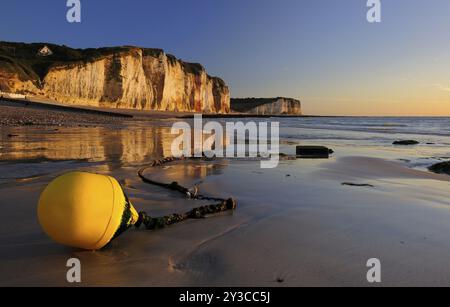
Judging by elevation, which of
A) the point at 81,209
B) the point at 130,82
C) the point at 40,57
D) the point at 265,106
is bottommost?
the point at 81,209

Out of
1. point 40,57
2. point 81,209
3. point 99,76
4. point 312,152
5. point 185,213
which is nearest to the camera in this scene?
point 81,209

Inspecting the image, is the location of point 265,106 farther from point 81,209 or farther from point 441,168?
point 81,209

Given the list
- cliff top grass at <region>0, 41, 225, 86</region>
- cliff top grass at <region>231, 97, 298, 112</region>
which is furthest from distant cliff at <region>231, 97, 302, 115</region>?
cliff top grass at <region>0, 41, 225, 86</region>

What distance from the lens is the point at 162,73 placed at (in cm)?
7938

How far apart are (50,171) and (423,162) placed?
1005cm

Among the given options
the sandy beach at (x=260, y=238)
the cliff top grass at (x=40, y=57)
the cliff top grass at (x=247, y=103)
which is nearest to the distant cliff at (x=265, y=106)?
the cliff top grass at (x=247, y=103)

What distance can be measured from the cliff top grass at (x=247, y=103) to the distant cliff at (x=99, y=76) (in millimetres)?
76842

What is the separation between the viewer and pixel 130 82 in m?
69.1

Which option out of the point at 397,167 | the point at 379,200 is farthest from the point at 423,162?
the point at 379,200

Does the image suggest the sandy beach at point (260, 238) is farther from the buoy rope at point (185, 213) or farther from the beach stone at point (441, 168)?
the beach stone at point (441, 168)

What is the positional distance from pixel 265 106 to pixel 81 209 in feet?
582

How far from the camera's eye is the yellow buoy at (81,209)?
8.75 ft

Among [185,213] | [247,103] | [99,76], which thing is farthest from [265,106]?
[185,213]

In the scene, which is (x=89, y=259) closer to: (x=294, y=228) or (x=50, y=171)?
(x=294, y=228)
